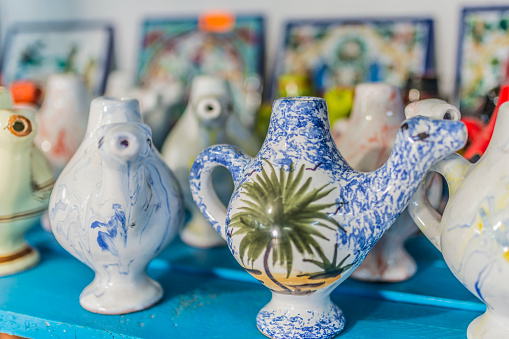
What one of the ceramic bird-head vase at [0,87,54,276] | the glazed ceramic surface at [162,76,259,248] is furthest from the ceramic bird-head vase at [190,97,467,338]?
the ceramic bird-head vase at [0,87,54,276]

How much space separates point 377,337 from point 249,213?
0.75 ft

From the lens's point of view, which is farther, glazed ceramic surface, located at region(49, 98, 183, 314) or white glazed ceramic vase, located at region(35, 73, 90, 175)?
white glazed ceramic vase, located at region(35, 73, 90, 175)

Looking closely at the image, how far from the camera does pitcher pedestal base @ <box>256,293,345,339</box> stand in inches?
26.0

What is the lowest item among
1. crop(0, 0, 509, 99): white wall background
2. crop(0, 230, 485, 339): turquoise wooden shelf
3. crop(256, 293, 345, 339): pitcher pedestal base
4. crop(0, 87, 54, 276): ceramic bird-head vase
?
crop(0, 230, 485, 339): turquoise wooden shelf

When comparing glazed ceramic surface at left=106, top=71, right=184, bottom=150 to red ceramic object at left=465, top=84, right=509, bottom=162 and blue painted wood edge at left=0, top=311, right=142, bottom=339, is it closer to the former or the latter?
blue painted wood edge at left=0, top=311, right=142, bottom=339

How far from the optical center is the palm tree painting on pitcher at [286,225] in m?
0.60

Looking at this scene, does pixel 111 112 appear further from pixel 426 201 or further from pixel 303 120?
pixel 426 201

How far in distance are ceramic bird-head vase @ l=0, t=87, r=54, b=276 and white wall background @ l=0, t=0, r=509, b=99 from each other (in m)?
0.94

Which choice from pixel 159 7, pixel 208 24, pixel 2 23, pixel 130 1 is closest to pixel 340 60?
pixel 208 24

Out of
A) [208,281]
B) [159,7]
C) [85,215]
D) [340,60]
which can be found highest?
[159,7]

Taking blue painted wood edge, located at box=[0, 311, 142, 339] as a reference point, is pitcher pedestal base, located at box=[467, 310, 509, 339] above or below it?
above

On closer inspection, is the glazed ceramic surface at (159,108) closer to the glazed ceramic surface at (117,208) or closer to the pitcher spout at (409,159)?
the glazed ceramic surface at (117,208)

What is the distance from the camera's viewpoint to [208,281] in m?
0.85

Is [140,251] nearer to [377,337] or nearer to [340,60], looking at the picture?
[377,337]
